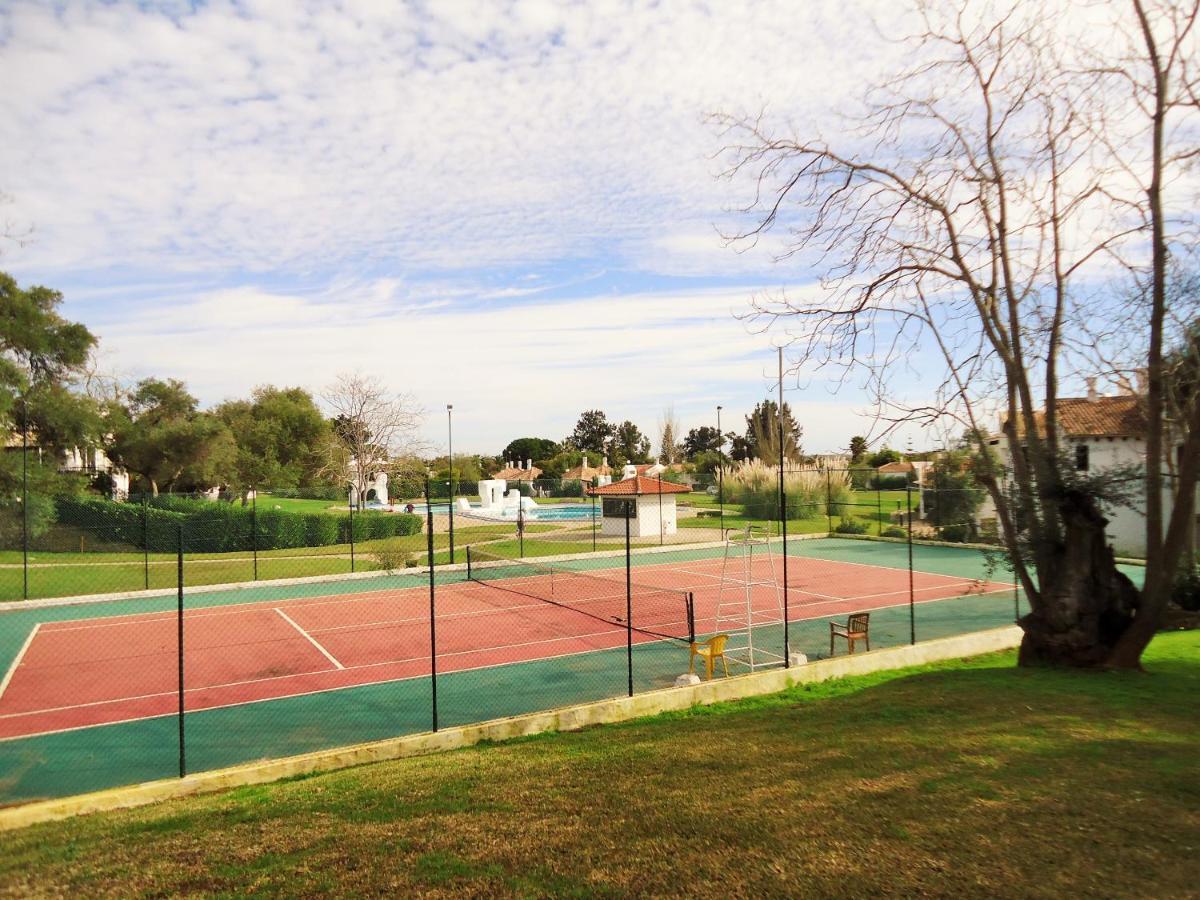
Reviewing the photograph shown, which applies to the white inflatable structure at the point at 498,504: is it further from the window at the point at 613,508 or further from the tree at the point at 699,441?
the tree at the point at 699,441

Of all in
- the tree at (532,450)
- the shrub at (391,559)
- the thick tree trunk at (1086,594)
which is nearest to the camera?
the thick tree trunk at (1086,594)

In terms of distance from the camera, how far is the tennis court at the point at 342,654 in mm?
10962

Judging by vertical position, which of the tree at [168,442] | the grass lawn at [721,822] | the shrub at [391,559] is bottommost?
the shrub at [391,559]

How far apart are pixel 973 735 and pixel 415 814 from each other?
5.25 meters

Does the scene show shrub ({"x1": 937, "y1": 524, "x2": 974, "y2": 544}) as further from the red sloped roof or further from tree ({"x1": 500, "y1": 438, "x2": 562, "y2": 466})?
tree ({"x1": 500, "y1": 438, "x2": 562, "y2": 466})

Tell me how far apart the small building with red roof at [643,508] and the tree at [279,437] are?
1224 inches

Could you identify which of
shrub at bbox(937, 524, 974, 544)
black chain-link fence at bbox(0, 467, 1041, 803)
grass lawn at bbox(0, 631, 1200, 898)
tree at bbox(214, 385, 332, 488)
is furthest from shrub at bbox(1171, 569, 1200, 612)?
tree at bbox(214, 385, 332, 488)

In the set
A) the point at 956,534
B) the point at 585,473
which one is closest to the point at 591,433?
the point at 585,473

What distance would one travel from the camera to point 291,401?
7175cm

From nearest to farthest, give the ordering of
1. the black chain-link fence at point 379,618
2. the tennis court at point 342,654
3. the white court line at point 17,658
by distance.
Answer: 1. the tennis court at point 342,654
2. the black chain-link fence at point 379,618
3. the white court line at point 17,658

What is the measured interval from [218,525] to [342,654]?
53.7 ft

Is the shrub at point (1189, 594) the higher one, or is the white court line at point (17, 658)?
the shrub at point (1189, 594)

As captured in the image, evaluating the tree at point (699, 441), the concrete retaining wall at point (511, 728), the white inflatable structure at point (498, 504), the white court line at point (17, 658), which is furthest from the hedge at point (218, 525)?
the tree at point (699, 441)

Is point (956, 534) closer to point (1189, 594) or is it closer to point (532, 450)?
point (1189, 594)
